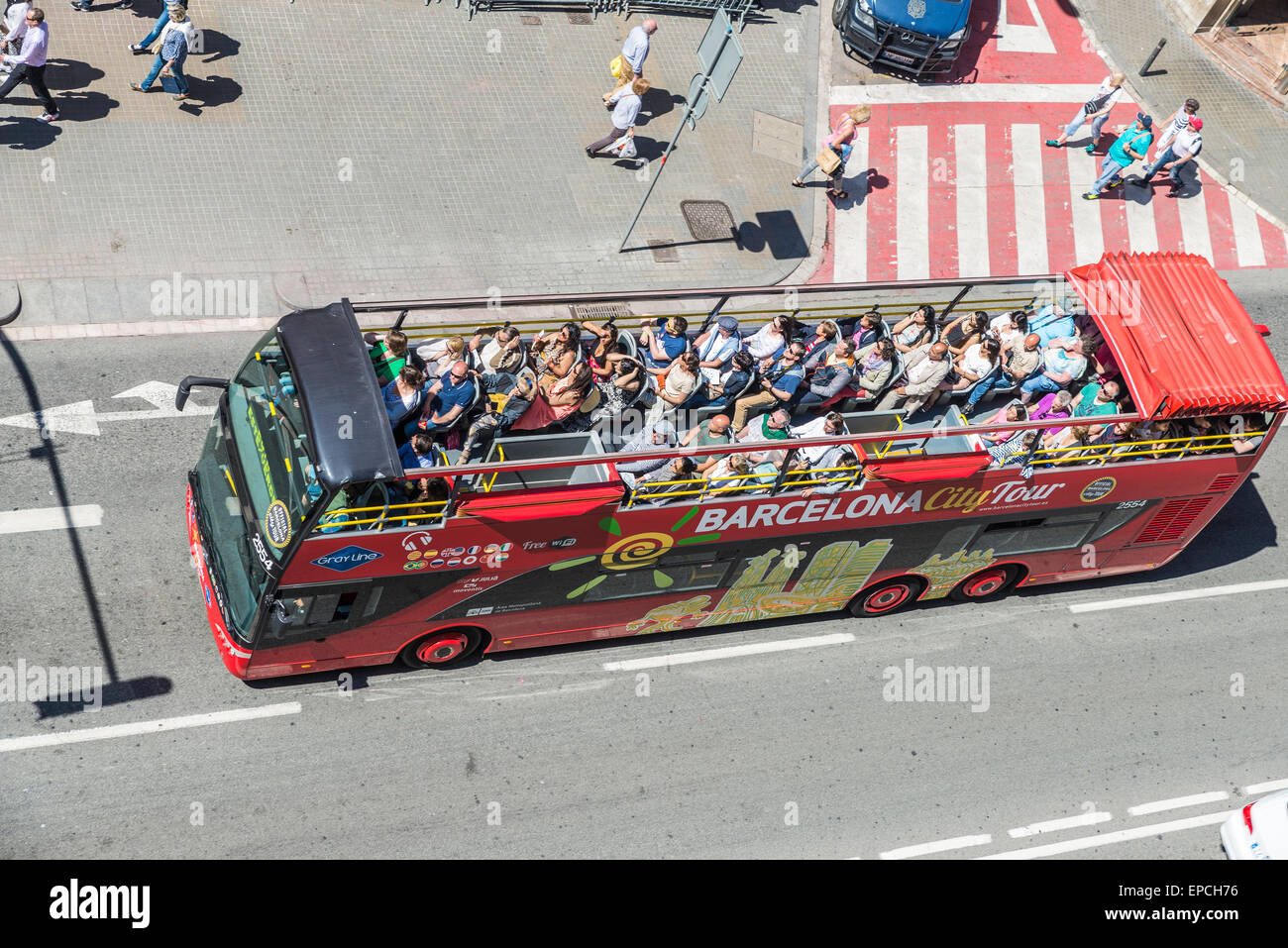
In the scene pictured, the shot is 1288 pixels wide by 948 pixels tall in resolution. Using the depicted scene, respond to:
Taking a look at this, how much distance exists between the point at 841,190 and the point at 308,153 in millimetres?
8203

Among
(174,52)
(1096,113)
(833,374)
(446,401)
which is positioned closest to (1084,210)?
(1096,113)

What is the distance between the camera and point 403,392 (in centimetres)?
1157

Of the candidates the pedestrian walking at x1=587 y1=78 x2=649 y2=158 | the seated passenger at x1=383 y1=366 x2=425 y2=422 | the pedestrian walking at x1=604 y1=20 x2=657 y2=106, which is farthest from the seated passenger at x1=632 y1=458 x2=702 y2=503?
the pedestrian walking at x1=604 y1=20 x2=657 y2=106

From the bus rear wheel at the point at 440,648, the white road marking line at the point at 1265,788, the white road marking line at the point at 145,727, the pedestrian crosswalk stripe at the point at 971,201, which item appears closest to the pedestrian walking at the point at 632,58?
the pedestrian crosswalk stripe at the point at 971,201

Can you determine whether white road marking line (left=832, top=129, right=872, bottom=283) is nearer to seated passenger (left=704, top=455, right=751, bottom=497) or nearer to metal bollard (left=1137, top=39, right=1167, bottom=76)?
metal bollard (left=1137, top=39, right=1167, bottom=76)

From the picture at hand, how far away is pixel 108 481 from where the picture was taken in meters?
13.6

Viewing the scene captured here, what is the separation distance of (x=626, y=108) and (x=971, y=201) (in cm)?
602

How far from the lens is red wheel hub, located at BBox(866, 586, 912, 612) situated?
14227mm

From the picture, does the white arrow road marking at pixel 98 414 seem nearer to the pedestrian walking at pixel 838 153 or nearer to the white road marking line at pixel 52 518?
the white road marking line at pixel 52 518

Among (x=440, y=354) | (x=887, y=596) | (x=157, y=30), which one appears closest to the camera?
(x=440, y=354)

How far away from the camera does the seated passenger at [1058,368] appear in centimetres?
1391

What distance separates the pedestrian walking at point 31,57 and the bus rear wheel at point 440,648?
9.85 m

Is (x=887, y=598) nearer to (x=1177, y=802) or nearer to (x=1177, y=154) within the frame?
(x=1177, y=802)

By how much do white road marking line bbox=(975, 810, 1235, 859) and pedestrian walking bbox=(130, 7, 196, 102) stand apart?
14642 mm
